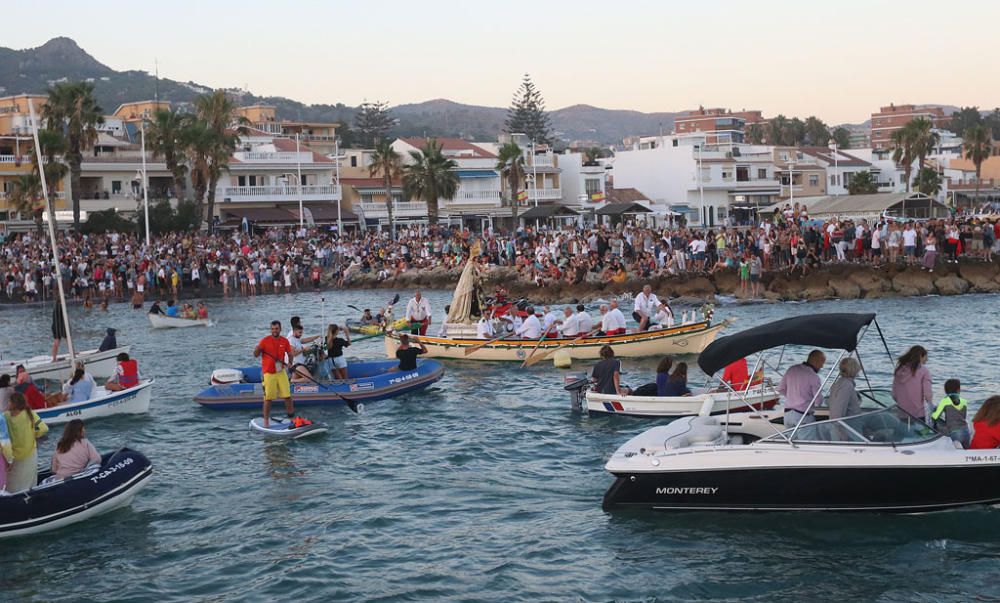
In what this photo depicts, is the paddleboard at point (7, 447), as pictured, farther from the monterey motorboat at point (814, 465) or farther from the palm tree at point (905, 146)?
the palm tree at point (905, 146)

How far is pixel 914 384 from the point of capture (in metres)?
14.5

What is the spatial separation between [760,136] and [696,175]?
88170 millimetres

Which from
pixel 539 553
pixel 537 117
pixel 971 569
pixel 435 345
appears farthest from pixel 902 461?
pixel 537 117

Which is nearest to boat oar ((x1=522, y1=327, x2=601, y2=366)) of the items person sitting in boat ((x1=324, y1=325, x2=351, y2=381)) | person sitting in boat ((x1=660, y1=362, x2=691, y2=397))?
person sitting in boat ((x1=324, y1=325, x2=351, y2=381))

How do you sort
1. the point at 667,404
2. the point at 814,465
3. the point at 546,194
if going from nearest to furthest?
the point at 814,465 → the point at 667,404 → the point at 546,194

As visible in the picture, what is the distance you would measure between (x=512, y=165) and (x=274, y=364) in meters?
63.8

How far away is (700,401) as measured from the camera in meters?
19.5

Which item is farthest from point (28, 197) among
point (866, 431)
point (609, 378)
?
point (866, 431)

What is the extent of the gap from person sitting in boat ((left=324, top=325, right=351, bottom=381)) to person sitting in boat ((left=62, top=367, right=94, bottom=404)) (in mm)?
4344

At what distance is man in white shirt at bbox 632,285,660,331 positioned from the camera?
28.7 meters

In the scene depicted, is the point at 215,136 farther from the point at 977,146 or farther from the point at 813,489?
the point at 977,146

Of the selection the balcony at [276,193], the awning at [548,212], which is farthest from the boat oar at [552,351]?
the balcony at [276,193]

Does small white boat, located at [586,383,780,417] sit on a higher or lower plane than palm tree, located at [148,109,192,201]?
lower

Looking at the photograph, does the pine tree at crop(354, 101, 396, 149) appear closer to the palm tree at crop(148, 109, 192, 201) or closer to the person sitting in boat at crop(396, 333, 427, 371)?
the palm tree at crop(148, 109, 192, 201)
